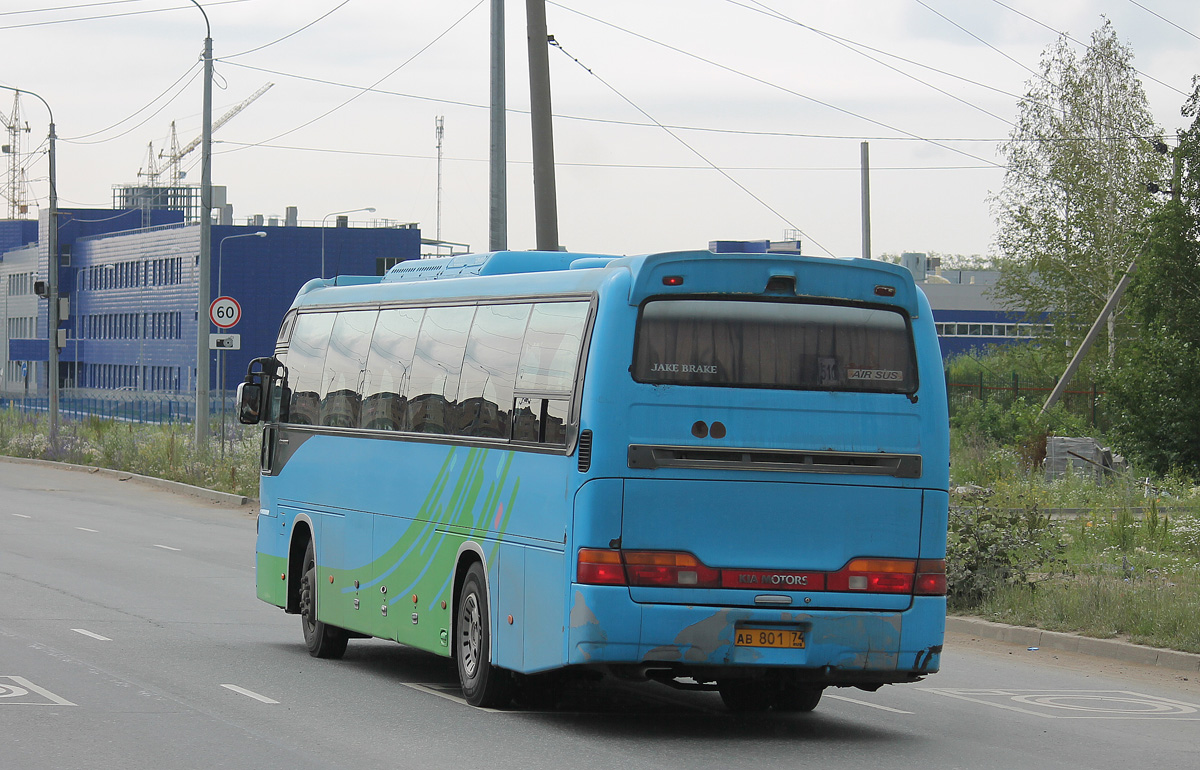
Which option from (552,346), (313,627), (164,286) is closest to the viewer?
(552,346)

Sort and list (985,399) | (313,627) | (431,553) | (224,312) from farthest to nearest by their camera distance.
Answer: (985,399)
(224,312)
(313,627)
(431,553)

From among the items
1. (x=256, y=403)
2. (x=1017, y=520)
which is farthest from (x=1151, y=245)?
(x=256, y=403)

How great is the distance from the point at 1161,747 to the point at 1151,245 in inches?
922

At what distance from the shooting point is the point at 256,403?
1563cm

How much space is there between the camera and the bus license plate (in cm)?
1007

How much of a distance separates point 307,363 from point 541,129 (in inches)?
313

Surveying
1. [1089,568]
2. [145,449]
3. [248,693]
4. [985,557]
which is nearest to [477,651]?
[248,693]

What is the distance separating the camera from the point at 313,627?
1450 cm

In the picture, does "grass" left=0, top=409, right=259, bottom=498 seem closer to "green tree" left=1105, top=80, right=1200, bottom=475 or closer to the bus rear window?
"green tree" left=1105, top=80, right=1200, bottom=475

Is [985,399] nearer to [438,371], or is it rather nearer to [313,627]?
[313,627]

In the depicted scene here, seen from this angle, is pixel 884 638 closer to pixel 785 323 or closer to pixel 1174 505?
pixel 785 323

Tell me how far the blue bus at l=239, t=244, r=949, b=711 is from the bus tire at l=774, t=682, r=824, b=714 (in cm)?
29

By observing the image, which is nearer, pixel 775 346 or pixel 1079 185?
pixel 775 346

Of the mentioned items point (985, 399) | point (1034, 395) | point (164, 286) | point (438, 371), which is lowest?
point (985, 399)
